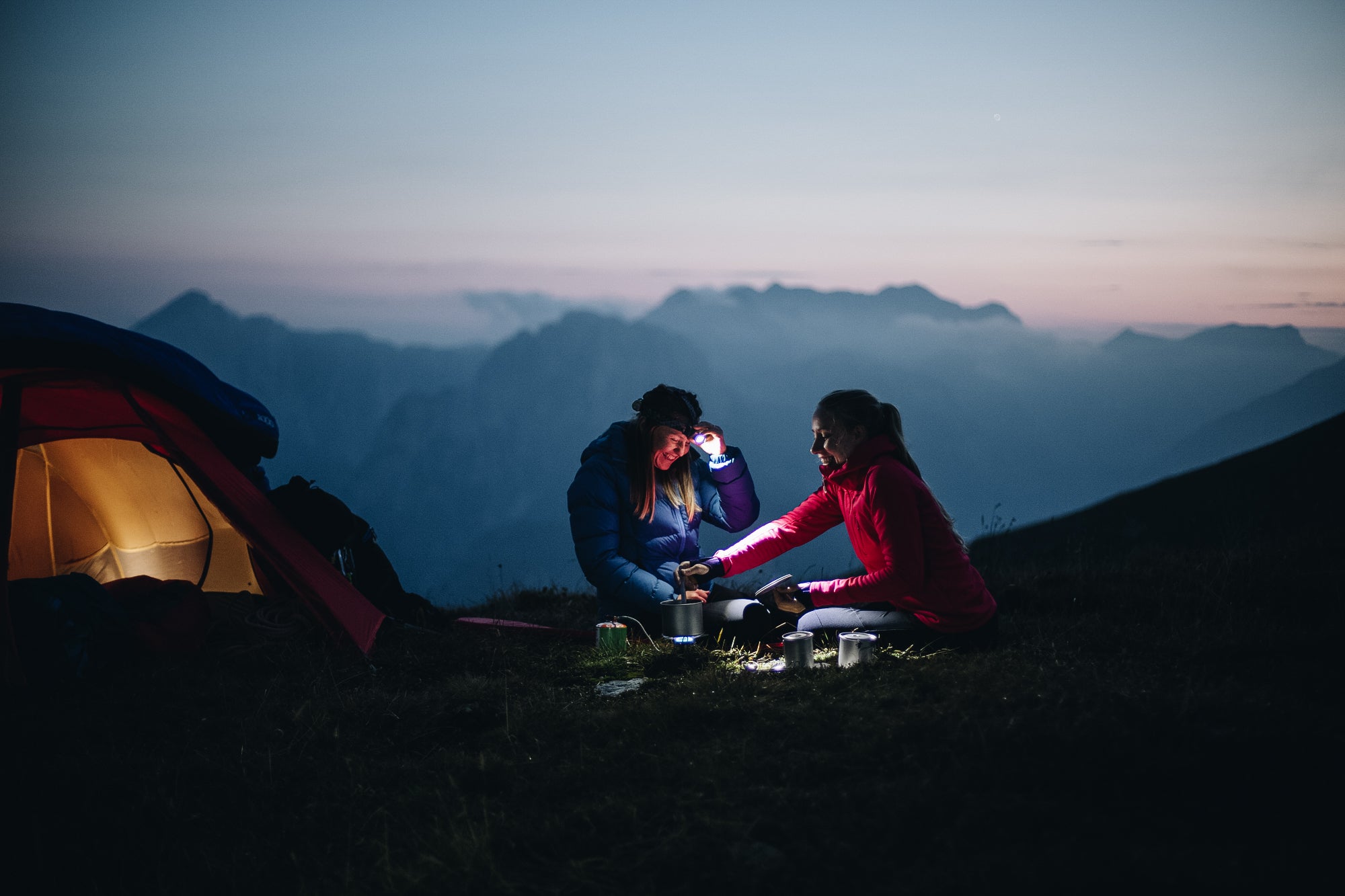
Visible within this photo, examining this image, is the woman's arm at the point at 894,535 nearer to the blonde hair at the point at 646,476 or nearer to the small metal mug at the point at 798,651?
the small metal mug at the point at 798,651

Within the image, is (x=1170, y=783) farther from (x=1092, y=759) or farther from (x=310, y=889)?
(x=310, y=889)

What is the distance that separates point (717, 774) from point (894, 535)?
178 cm

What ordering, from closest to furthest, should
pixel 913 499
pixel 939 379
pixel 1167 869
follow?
pixel 1167 869 → pixel 913 499 → pixel 939 379

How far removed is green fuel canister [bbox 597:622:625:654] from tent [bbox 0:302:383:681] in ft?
4.95

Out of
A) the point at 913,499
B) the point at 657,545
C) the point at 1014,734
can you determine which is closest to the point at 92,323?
the point at 657,545

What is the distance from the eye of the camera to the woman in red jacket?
15.1 feet

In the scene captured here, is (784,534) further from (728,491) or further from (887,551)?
(887,551)

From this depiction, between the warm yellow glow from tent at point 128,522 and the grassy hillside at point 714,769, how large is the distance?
179 centimetres

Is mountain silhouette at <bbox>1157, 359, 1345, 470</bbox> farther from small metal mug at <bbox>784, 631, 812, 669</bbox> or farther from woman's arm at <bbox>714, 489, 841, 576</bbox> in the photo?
small metal mug at <bbox>784, 631, 812, 669</bbox>

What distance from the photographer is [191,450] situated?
574cm

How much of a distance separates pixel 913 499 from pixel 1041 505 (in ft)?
504

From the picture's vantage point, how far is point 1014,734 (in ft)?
10.7

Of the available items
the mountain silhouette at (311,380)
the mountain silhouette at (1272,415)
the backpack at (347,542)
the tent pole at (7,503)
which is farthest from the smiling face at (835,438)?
the mountain silhouette at (311,380)

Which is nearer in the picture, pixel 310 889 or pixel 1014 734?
pixel 310 889
